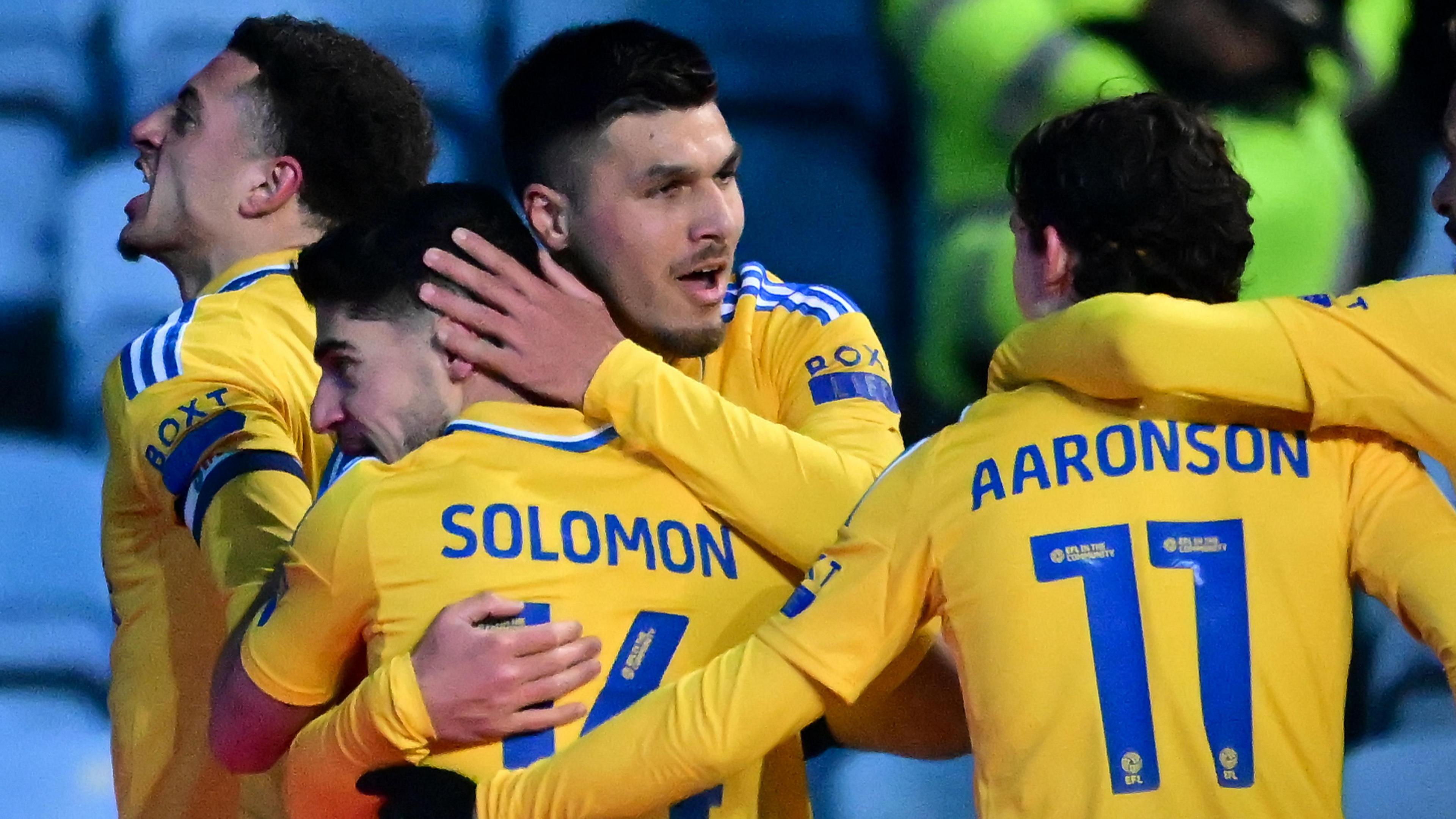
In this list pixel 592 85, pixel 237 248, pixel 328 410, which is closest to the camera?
pixel 328 410

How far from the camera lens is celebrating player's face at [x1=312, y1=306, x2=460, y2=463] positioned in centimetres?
198

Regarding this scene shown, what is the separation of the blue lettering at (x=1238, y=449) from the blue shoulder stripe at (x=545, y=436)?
0.64 m

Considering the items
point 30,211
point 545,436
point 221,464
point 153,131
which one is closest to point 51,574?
point 30,211

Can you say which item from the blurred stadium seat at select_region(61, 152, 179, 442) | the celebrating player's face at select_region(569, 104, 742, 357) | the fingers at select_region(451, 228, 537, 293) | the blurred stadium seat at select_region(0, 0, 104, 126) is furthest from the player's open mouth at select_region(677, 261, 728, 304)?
the blurred stadium seat at select_region(0, 0, 104, 126)

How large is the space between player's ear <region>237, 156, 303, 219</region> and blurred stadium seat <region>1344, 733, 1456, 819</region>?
227 cm

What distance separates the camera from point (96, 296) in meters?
3.81

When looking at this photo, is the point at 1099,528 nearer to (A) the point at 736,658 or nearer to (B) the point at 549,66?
(A) the point at 736,658

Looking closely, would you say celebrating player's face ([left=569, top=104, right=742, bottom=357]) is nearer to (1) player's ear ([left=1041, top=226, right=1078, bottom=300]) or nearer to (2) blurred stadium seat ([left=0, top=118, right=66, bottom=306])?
(1) player's ear ([left=1041, top=226, right=1078, bottom=300])

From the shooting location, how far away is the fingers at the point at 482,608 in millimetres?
1809

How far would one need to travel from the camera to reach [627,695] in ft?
6.07

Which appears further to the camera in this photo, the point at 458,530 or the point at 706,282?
the point at 706,282

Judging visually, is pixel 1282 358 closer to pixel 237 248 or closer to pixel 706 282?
pixel 706 282

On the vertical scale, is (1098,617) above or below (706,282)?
below

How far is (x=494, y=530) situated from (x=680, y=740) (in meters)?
0.30
